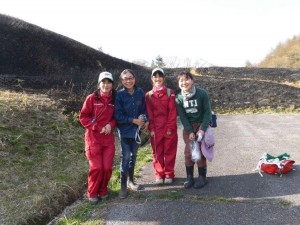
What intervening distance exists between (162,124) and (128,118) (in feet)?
2.03

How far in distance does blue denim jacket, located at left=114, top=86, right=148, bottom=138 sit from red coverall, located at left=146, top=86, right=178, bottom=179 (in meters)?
0.31

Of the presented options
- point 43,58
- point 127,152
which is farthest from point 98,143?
point 43,58

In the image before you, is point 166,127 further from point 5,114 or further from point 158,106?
point 5,114

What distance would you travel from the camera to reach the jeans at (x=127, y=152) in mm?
5090

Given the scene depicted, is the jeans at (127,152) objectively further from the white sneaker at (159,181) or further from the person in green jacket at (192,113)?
the person in green jacket at (192,113)

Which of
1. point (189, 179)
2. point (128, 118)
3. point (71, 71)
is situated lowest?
point (189, 179)

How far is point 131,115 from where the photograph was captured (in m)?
5.16

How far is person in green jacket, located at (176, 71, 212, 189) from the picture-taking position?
5188 mm

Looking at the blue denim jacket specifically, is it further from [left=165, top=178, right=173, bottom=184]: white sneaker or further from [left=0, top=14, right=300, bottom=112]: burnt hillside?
[left=0, top=14, right=300, bottom=112]: burnt hillside

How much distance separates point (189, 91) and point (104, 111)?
125cm

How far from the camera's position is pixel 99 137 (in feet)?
16.3

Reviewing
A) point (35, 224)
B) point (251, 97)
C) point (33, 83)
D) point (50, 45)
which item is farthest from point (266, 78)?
point (35, 224)

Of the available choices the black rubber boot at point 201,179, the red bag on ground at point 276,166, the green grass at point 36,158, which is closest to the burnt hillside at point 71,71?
the green grass at point 36,158

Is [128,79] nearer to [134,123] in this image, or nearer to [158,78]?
[158,78]
